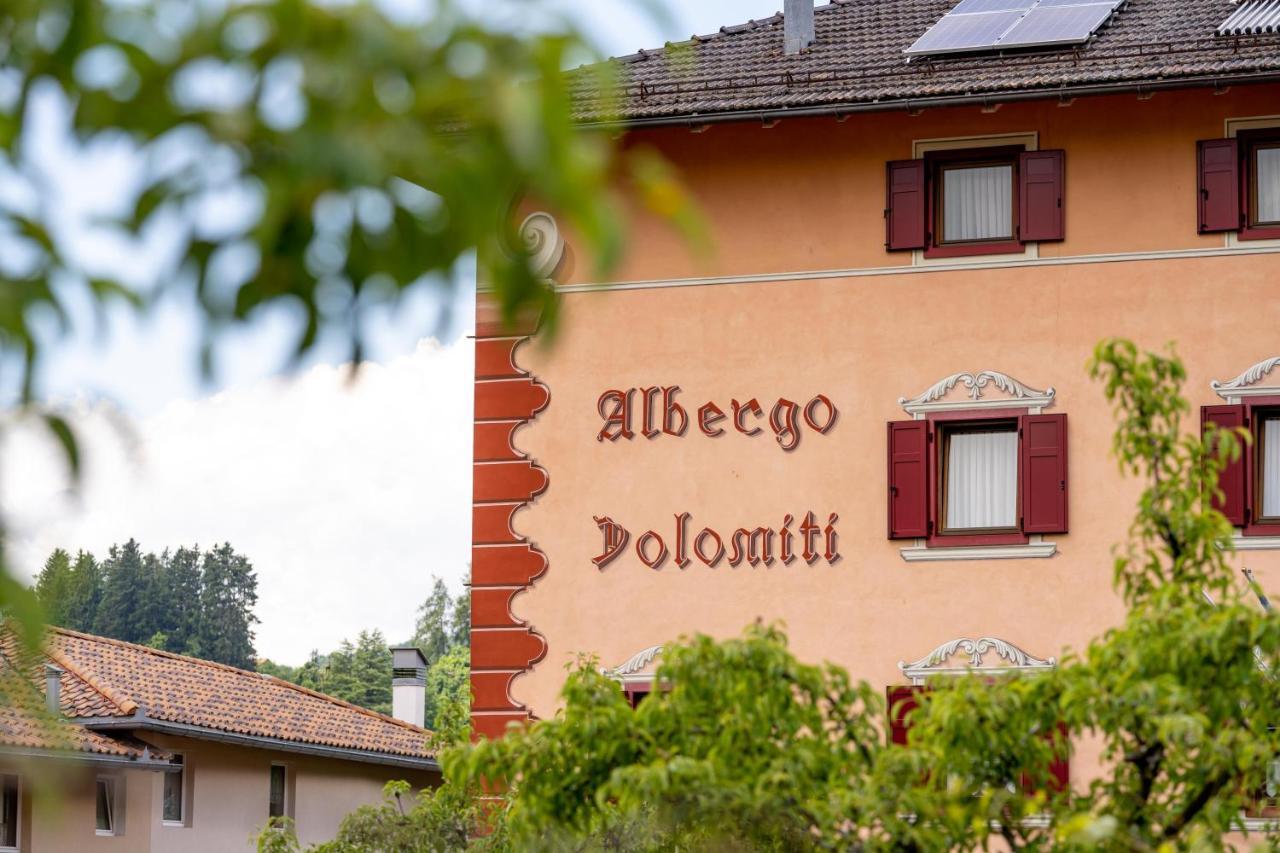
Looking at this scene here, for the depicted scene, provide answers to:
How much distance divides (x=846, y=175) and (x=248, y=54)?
1671 cm

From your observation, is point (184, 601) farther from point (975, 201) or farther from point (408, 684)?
point (975, 201)

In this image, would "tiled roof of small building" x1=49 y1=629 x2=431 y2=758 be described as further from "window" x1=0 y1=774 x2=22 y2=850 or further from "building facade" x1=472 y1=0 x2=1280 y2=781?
"building facade" x1=472 y1=0 x2=1280 y2=781

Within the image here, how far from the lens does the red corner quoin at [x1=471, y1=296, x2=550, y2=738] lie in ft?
63.0

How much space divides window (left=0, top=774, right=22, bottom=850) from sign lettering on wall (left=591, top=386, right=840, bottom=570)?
13031 millimetres

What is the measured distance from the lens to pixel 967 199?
1889cm

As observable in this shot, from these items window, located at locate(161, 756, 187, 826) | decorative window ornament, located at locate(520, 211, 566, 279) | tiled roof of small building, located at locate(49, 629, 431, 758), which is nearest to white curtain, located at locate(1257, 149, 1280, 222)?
decorative window ornament, located at locate(520, 211, 566, 279)

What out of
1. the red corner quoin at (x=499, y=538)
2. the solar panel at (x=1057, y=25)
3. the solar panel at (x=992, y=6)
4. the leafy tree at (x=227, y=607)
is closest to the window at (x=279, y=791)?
the red corner quoin at (x=499, y=538)

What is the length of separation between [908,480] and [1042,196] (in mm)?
2652

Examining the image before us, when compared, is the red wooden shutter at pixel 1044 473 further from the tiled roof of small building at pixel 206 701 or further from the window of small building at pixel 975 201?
the tiled roof of small building at pixel 206 701

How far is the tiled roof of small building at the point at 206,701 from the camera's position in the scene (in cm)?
3064

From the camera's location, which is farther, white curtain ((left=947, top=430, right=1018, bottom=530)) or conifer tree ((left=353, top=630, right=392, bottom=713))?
conifer tree ((left=353, top=630, right=392, bottom=713))

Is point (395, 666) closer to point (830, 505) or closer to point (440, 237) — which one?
point (830, 505)

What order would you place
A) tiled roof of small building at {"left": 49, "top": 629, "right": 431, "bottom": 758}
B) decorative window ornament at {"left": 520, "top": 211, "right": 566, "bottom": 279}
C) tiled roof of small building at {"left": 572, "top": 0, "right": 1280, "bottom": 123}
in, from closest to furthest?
tiled roof of small building at {"left": 572, "top": 0, "right": 1280, "bottom": 123} < decorative window ornament at {"left": 520, "top": 211, "right": 566, "bottom": 279} < tiled roof of small building at {"left": 49, "top": 629, "right": 431, "bottom": 758}

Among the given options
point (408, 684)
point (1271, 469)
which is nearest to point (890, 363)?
point (1271, 469)
